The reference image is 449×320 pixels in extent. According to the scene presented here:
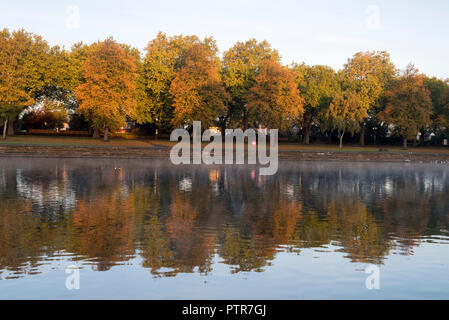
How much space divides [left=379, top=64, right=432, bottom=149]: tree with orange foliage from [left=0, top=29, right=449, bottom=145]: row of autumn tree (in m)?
0.16

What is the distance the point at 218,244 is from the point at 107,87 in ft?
180

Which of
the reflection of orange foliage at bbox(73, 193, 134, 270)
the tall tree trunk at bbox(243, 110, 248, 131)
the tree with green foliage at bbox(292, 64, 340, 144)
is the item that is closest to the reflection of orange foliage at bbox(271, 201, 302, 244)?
the reflection of orange foliage at bbox(73, 193, 134, 270)

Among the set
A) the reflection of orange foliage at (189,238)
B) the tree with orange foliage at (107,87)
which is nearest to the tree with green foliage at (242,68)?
the tree with orange foliage at (107,87)

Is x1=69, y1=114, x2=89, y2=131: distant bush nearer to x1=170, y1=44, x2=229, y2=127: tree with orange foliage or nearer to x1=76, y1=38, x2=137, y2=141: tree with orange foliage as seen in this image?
x1=76, y1=38, x2=137, y2=141: tree with orange foliage

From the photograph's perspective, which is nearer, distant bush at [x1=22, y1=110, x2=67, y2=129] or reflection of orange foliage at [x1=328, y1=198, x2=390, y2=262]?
reflection of orange foliage at [x1=328, y1=198, x2=390, y2=262]

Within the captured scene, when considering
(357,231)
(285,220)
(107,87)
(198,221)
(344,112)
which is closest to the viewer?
(357,231)

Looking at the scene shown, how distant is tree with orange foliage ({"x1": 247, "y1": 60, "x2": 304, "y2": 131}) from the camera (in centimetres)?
6788

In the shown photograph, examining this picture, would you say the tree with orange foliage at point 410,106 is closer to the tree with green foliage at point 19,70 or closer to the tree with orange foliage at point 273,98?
the tree with orange foliage at point 273,98

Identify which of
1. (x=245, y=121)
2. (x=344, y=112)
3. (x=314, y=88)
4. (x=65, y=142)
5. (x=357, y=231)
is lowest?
(x=357, y=231)

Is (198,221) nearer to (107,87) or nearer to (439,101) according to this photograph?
(107,87)

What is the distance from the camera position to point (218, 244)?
1182 cm

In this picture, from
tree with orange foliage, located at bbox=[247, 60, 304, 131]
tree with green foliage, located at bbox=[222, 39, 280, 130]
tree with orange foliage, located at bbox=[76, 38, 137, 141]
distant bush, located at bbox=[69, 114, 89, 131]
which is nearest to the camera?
tree with orange foliage, located at bbox=[76, 38, 137, 141]

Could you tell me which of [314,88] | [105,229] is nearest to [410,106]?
[314,88]
